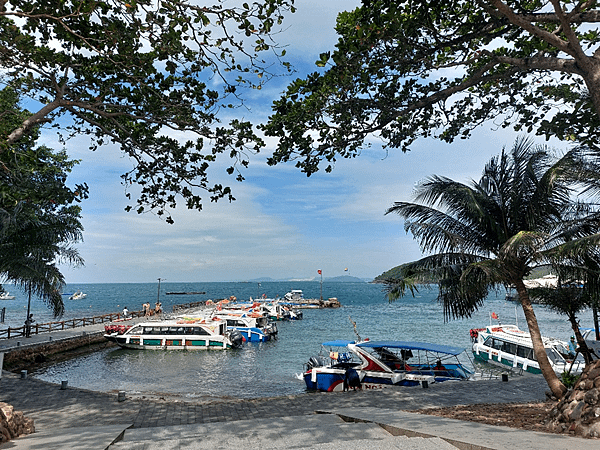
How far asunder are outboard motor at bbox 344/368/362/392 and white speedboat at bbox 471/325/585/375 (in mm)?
11341

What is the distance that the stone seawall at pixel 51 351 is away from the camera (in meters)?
21.7

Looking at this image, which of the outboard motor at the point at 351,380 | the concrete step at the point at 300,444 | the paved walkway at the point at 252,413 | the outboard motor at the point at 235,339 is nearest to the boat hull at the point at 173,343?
the outboard motor at the point at 235,339

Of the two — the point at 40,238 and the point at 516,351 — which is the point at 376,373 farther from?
the point at 40,238

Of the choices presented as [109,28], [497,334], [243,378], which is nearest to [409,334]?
[497,334]

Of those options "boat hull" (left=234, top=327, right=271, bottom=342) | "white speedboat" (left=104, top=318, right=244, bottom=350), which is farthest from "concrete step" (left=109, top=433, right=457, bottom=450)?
"boat hull" (left=234, top=327, right=271, bottom=342)

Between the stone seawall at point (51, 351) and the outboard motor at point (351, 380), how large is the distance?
1730cm

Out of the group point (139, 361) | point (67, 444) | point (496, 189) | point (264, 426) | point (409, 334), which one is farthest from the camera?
point (409, 334)

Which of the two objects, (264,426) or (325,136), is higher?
(325,136)

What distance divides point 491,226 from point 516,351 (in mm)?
17555

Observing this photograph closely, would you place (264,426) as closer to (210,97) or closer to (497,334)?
(210,97)

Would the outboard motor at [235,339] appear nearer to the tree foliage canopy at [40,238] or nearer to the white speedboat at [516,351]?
the tree foliage canopy at [40,238]

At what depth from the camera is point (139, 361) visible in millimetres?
26766

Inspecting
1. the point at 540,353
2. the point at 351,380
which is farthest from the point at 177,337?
the point at 540,353

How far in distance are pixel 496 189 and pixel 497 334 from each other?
61.8 feet
